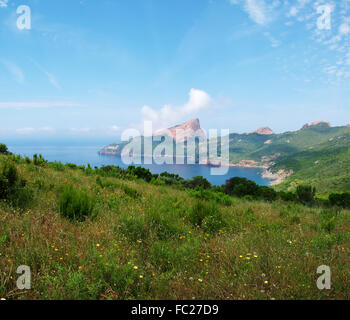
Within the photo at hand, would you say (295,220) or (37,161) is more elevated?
(37,161)

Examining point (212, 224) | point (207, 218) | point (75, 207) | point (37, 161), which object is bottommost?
point (212, 224)

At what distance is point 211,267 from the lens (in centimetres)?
274

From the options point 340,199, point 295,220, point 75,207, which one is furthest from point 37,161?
point 340,199

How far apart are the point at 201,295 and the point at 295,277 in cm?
124

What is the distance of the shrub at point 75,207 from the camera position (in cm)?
423

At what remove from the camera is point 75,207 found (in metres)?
4.32

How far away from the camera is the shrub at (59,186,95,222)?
4.23 metres

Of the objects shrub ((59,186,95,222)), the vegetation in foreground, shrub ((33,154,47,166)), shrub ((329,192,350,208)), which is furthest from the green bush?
shrub ((329,192,350,208))

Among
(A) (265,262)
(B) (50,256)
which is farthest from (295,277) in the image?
(B) (50,256)

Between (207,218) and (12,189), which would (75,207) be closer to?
(12,189)

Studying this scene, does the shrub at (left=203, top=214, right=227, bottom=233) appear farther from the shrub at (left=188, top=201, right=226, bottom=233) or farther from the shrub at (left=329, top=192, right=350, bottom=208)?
the shrub at (left=329, top=192, right=350, bottom=208)

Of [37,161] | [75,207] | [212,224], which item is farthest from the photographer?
[37,161]

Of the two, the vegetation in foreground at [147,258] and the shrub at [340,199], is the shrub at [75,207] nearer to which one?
the vegetation in foreground at [147,258]
